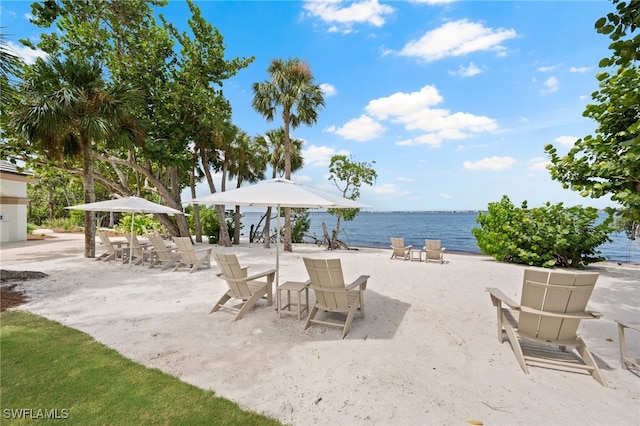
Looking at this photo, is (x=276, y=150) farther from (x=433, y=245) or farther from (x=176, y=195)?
(x=433, y=245)

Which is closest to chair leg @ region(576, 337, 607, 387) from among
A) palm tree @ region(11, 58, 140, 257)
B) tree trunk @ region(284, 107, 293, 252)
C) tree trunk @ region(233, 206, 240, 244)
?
tree trunk @ region(284, 107, 293, 252)

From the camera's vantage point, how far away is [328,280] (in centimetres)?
471

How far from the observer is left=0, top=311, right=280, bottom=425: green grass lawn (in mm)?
2656

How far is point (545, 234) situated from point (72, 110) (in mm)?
17963

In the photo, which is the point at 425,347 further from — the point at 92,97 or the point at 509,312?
the point at 92,97

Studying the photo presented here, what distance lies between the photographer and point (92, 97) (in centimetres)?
1127

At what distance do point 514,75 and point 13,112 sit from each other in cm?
1844

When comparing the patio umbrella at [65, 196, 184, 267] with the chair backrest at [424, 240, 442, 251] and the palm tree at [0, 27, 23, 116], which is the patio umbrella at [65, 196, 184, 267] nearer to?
the palm tree at [0, 27, 23, 116]

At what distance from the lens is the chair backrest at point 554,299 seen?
3439 millimetres

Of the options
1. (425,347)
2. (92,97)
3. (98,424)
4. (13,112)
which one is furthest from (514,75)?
(13,112)

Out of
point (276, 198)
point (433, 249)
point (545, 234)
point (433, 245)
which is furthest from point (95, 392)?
point (545, 234)

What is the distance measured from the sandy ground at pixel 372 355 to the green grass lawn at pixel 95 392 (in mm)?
219

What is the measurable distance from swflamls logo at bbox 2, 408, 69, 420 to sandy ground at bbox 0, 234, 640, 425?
101 centimetres

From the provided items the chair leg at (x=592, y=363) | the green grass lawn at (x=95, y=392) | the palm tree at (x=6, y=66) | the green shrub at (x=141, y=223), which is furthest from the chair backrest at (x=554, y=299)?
the green shrub at (x=141, y=223)
